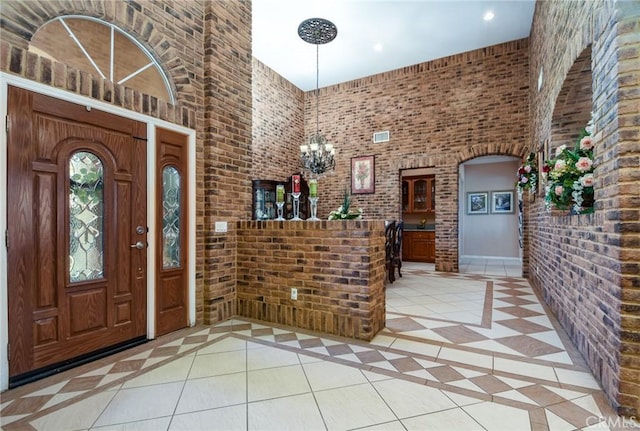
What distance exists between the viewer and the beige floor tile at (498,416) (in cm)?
164

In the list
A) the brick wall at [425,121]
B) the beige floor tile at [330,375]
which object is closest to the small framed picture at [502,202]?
the brick wall at [425,121]

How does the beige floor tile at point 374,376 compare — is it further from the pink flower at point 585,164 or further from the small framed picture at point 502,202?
the small framed picture at point 502,202

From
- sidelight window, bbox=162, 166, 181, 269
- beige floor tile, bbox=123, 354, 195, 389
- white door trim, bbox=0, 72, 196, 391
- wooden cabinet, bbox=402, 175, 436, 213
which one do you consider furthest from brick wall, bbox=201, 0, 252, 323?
wooden cabinet, bbox=402, 175, 436, 213

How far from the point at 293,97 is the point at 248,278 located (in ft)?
19.6

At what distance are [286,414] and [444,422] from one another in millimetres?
861

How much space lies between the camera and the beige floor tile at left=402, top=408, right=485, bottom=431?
1.63m

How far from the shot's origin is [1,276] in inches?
78.4

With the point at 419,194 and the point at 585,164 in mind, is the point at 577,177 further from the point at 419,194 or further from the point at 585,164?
the point at 419,194

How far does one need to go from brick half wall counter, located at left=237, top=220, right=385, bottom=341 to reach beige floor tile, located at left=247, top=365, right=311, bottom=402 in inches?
29.4

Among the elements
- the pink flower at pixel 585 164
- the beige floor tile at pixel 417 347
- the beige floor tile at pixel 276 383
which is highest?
the pink flower at pixel 585 164

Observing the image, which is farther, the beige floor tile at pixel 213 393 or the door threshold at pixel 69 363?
the door threshold at pixel 69 363

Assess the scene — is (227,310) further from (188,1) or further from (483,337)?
(188,1)

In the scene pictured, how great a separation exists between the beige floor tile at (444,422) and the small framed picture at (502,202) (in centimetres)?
801

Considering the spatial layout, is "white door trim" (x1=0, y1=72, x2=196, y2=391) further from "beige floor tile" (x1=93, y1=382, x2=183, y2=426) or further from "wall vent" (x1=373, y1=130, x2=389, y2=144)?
"wall vent" (x1=373, y1=130, x2=389, y2=144)
